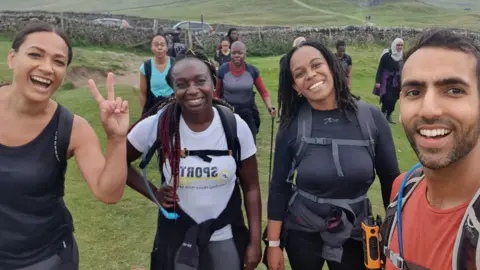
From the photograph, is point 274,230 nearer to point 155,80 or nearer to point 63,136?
point 63,136

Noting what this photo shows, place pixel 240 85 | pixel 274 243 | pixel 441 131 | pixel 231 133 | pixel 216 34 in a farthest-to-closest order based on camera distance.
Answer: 1. pixel 216 34
2. pixel 240 85
3. pixel 274 243
4. pixel 231 133
5. pixel 441 131

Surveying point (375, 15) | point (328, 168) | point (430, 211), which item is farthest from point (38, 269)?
point (375, 15)

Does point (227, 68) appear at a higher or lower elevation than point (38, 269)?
higher

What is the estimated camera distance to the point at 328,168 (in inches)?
106

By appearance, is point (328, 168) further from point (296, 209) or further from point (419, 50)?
point (419, 50)

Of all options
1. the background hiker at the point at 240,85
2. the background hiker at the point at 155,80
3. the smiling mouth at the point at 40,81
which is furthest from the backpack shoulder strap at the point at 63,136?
the background hiker at the point at 240,85

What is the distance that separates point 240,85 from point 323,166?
4352 mm

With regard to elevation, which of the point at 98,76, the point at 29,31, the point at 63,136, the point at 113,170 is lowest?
the point at 98,76

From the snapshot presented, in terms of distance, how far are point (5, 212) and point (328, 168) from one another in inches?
69.8

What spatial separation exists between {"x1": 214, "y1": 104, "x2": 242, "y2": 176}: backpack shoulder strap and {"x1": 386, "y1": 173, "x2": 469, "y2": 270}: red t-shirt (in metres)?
1.16

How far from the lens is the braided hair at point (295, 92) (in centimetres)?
289

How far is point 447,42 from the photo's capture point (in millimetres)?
1754

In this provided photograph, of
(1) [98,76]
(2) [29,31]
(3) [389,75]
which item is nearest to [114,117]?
(2) [29,31]

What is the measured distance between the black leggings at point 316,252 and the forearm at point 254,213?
246mm
